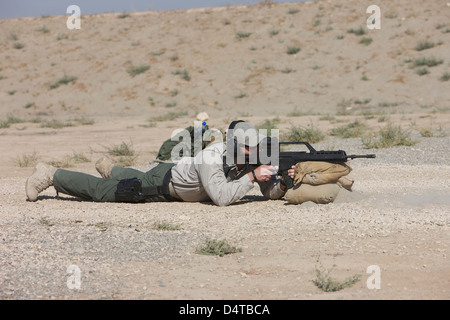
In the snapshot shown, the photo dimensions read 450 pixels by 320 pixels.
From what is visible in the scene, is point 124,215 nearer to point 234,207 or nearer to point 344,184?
point 234,207

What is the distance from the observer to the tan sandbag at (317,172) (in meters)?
5.94

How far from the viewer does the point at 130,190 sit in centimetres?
639

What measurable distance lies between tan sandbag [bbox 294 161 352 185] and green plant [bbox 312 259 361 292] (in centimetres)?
200

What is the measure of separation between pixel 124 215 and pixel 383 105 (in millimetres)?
15586

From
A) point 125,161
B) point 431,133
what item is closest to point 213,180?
point 125,161

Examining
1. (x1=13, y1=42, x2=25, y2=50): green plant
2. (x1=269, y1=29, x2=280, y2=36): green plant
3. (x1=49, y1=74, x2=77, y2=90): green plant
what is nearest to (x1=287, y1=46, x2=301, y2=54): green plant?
(x1=269, y1=29, x2=280, y2=36): green plant

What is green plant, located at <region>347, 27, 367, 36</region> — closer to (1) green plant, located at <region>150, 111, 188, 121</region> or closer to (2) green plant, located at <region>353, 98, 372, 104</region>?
(2) green plant, located at <region>353, 98, 372, 104</region>

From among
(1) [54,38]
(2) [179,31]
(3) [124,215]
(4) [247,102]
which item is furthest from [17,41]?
(3) [124,215]

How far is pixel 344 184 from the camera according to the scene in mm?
6168

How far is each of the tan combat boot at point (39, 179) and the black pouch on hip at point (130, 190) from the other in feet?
2.40

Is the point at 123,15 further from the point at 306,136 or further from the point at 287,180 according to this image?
the point at 287,180

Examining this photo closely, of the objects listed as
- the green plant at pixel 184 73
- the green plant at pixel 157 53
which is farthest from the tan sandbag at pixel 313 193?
the green plant at pixel 157 53

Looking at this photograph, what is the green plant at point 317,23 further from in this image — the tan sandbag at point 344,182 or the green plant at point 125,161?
the tan sandbag at point 344,182
